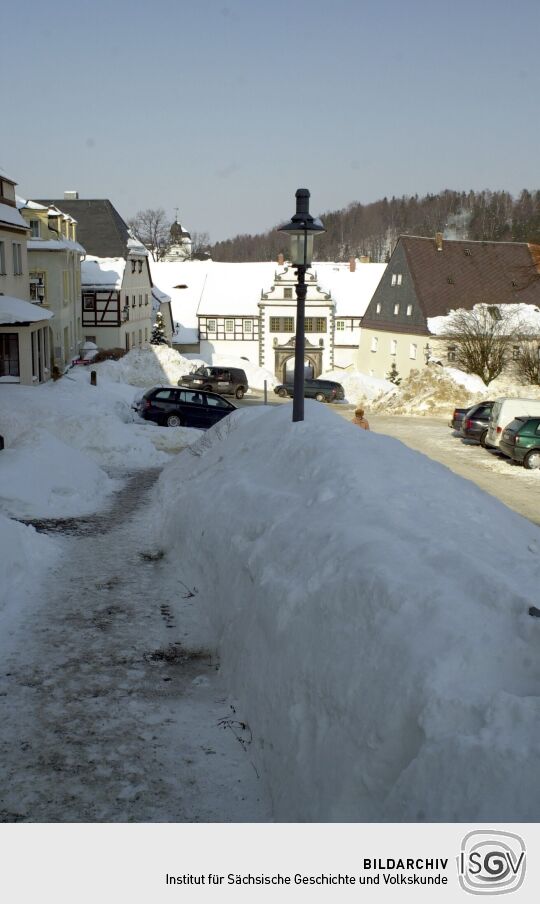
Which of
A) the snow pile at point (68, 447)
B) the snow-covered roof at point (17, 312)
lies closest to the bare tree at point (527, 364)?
the snow pile at point (68, 447)

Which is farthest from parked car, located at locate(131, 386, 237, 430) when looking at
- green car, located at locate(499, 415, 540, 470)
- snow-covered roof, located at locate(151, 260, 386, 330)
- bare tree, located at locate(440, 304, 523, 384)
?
snow-covered roof, located at locate(151, 260, 386, 330)

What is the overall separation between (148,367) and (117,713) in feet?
131

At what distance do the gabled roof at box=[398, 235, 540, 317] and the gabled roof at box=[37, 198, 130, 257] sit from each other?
18391 mm

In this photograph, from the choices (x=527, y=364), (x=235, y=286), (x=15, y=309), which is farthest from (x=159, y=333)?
(x=15, y=309)

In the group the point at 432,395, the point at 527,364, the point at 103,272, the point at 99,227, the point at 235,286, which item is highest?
the point at 99,227

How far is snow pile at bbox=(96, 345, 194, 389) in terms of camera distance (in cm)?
4200

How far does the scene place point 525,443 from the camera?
2244cm

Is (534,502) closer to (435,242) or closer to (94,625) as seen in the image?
(94,625)

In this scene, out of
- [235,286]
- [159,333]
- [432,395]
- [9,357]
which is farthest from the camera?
[235,286]

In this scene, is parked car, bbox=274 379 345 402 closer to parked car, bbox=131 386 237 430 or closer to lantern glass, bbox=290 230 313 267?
parked car, bbox=131 386 237 430

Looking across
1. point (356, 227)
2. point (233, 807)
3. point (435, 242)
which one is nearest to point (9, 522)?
point (233, 807)

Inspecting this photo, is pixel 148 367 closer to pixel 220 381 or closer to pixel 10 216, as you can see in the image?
pixel 220 381

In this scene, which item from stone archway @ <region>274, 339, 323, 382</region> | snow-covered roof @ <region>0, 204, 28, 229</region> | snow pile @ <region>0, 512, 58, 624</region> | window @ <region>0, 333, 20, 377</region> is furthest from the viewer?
stone archway @ <region>274, 339, 323, 382</region>
